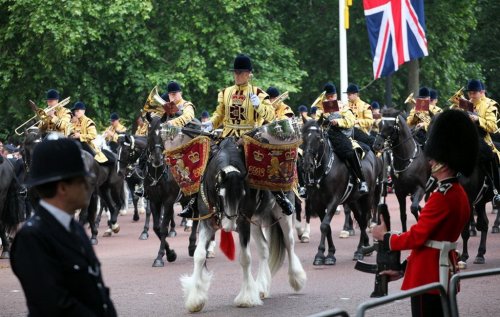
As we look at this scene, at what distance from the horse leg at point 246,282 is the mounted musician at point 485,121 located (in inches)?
220

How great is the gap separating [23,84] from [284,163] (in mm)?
25556

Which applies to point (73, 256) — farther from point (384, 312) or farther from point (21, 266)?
point (384, 312)

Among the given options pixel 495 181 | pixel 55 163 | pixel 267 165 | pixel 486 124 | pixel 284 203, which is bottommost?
pixel 495 181

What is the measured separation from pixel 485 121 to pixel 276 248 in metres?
5.54

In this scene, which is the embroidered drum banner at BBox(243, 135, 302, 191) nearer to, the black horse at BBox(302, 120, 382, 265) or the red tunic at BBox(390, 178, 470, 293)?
the black horse at BBox(302, 120, 382, 265)

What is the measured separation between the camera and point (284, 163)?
44.4 ft

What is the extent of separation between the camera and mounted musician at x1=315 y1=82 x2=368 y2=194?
60.1ft

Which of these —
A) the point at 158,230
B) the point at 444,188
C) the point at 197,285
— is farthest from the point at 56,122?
the point at 444,188

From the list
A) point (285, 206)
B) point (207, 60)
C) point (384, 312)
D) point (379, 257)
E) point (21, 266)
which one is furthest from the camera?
point (207, 60)

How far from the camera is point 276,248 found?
13594 millimetres

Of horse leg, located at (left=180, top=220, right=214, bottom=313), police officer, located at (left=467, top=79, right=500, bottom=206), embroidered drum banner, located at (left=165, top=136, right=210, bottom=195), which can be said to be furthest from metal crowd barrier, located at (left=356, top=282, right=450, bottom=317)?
police officer, located at (left=467, top=79, right=500, bottom=206)

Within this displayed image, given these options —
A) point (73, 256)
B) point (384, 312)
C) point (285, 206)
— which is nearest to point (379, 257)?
point (384, 312)

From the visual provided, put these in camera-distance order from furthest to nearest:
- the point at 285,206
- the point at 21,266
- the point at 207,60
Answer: the point at 207,60, the point at 285,206, the point at 21,266

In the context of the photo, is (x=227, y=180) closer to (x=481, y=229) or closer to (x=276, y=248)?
(x=276, y=248)
